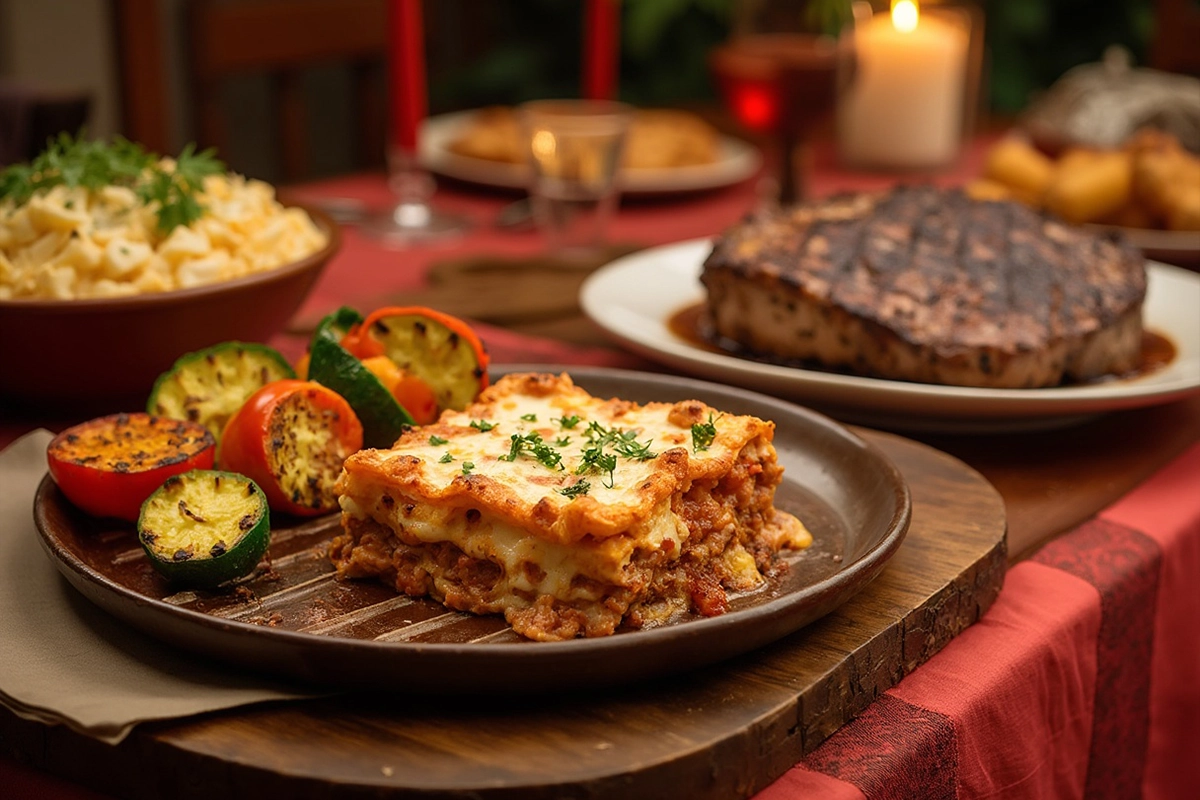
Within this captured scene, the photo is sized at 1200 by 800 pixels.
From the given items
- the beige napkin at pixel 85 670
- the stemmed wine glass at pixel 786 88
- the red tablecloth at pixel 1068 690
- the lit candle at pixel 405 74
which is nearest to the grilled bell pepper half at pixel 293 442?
the beige napkin at pixel 85 670

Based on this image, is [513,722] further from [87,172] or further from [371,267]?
Result: [371,267]

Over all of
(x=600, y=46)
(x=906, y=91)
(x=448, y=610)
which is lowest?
(x=448, y=610)

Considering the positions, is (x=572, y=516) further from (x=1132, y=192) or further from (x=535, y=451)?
(x=1132, y=192)

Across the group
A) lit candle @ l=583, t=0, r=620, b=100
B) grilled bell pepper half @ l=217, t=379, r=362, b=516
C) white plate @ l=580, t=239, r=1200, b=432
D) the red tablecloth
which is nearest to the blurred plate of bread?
white plate @ l=580, t=239, r=1200, b=432

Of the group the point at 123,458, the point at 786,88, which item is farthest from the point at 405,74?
the point at 123,458

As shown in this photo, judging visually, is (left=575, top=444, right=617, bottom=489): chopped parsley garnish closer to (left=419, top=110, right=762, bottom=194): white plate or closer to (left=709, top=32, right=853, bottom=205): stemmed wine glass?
(left=709, top=32, right=853, bottom=205): stemmed wine glass

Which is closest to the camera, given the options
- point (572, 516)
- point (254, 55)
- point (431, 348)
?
point (572, 516)

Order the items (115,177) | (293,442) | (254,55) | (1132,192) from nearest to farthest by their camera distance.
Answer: (293,442) → (115,177) → (1132,192) → (254,55)

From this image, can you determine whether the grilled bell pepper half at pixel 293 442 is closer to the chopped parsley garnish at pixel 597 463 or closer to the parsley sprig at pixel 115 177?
the chopped parsley garnish at pixel 597 463
